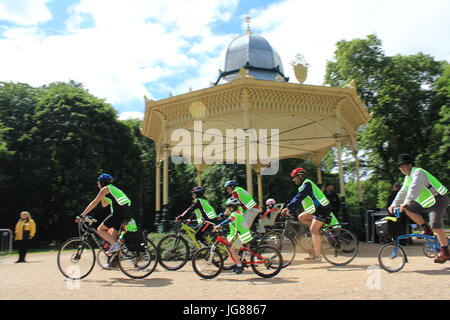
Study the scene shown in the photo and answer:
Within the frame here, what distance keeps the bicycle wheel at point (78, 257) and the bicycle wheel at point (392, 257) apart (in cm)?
495

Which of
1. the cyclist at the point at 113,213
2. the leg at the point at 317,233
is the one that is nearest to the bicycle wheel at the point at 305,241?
the leg at the point at 317,233

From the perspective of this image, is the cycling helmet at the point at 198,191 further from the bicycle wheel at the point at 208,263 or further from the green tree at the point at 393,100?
the green tree at the point at 393,100

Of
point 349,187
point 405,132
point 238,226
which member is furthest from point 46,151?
point 349,187

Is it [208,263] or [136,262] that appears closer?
[208,263]

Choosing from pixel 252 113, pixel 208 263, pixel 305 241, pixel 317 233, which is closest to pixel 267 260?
pixel 208 263

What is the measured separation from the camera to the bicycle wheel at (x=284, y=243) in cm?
740

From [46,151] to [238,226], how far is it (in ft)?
67.4

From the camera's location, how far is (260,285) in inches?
219

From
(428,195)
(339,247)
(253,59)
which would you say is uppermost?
(253,59)

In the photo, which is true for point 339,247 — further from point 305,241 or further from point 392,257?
point 392,257

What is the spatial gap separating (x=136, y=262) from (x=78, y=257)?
1.01 m

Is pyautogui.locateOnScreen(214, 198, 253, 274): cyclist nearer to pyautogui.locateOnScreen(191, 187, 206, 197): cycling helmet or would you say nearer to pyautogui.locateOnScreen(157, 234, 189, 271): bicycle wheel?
pyautogui.locateOnScreen(191, 187, 206, 197): cycling helmet

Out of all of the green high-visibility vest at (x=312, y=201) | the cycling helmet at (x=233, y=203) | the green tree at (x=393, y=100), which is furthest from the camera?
the green tree at (x=393, y=100)

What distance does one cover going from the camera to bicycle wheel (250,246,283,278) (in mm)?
6098
